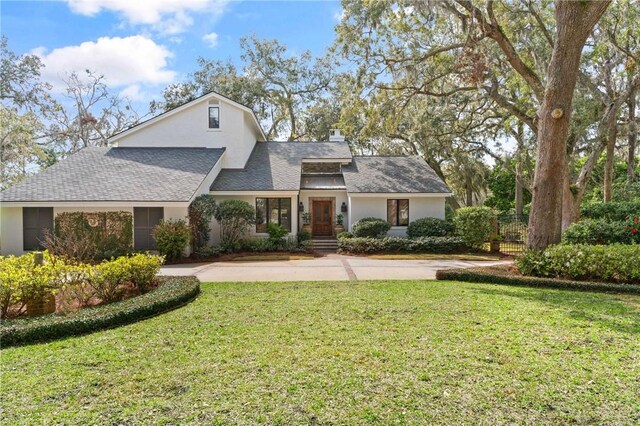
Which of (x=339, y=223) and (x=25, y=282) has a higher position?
(x=339, y=223)

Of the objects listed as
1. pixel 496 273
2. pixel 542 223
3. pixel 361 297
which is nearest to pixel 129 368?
pixel 361 297

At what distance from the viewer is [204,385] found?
364 cm

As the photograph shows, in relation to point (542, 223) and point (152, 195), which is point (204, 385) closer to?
point (542, 223)

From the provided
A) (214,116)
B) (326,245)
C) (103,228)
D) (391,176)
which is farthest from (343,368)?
(214,116)

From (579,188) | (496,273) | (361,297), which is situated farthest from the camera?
(579,188)

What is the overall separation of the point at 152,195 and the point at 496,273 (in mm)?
12528

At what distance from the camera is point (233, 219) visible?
1568 centimetres

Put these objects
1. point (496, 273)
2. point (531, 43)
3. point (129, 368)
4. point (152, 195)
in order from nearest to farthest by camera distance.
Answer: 1. point (129, 368)
2. point (496, 273)
3. point (152, 195)
4. point (531, 43)

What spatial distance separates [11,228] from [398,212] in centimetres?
1730

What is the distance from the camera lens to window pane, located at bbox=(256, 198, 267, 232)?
1744cm

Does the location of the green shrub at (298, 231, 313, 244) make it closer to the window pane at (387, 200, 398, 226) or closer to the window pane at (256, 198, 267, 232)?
the window pane at (256, 198, 267, 232)

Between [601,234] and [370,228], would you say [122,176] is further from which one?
[601,234]

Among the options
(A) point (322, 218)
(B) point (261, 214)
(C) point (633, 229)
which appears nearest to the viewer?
(C) point (633, 229)

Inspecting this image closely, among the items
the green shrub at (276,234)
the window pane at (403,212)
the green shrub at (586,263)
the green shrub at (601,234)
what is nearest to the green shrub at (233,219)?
the green shrub at (276,234)
